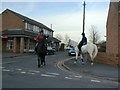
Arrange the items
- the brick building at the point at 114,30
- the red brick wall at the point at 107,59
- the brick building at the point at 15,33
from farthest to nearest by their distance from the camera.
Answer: the brick building at the point at 15,33 < the brick building at the point at 114,30 < the red brick wall at the point at 107,59

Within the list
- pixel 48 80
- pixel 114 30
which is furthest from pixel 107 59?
pixel 48 80

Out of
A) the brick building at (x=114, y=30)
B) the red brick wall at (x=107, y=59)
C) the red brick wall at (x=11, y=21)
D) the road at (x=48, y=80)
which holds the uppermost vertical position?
the red brick wall at (x=11, y=21)

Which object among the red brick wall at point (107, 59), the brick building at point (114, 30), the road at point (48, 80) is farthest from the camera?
the brick building at point (114, 30)

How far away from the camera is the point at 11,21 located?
5794 centimetres

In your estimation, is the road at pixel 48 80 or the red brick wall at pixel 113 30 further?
the red brick wall at pixel 113 30

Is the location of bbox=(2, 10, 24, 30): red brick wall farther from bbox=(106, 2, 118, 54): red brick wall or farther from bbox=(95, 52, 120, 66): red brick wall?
bbox=(95, 52, 120, 66): red brick wall

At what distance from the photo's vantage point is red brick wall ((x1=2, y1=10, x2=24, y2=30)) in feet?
187

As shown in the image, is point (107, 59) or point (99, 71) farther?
point (107, 59)

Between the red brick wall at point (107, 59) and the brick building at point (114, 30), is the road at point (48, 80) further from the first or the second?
the brick building at point (114, 30)

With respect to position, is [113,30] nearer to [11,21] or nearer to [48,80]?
[48,80]

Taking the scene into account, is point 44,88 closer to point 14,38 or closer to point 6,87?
point 6,87

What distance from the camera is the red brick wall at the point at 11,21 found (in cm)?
5697

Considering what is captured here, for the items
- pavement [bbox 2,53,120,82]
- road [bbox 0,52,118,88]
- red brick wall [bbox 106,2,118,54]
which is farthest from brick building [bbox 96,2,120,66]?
road [bbox 0,52,118,88]

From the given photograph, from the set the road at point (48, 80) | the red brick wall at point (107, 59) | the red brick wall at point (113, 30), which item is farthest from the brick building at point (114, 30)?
the road at point (48, 80)
